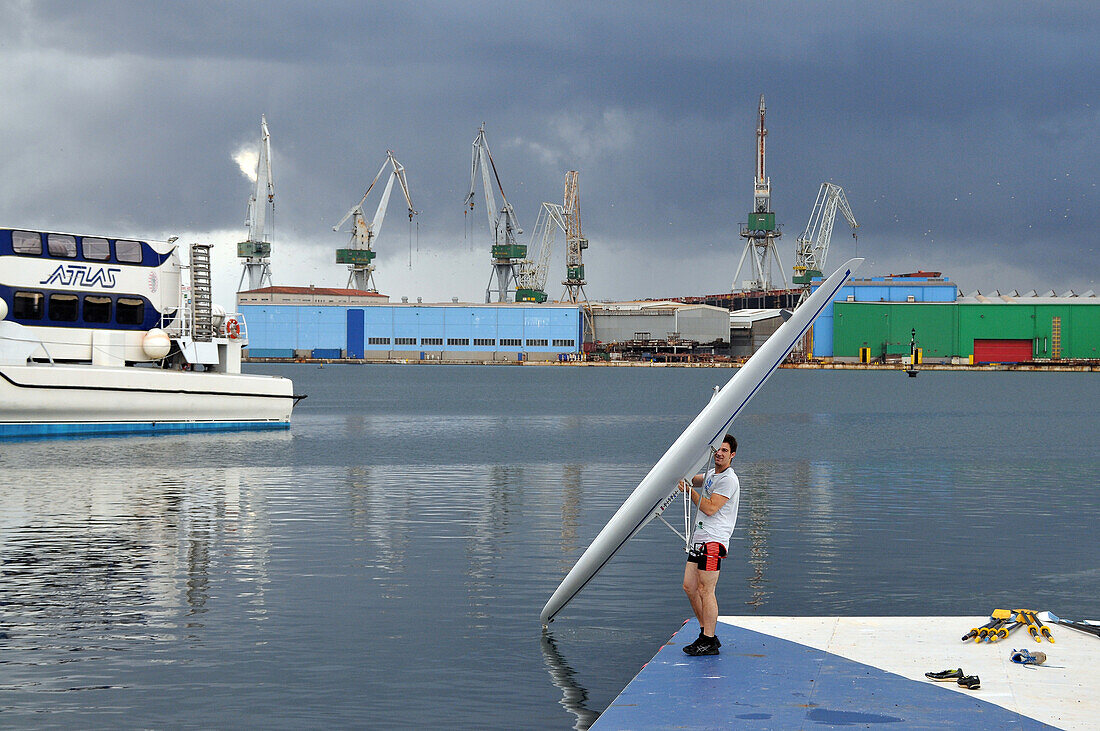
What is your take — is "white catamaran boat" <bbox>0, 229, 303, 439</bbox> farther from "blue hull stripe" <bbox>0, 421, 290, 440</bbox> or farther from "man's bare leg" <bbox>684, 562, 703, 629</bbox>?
"man's bare leg" <bbox>684, 562, 703, 629</bbox>

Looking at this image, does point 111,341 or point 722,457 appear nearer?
point 722,457

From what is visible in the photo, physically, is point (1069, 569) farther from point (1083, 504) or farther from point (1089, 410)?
point (1089, 410)

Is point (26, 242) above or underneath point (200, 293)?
above

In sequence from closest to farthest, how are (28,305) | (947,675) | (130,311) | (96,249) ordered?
(947,675) < (28,305) < (96,249) < (130,311)

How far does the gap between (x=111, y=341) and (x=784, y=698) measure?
1726 inches

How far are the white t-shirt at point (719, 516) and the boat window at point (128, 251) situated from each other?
43.1 metres

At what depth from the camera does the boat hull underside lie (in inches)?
1827

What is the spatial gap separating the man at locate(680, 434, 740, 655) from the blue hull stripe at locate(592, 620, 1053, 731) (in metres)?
0.40

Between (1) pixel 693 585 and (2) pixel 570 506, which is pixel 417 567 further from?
(2) pixel 570 506

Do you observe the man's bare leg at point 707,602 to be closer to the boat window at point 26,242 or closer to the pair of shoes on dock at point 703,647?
the pair of shoes on dock at point 703,647

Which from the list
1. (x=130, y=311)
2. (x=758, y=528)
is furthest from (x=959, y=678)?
(x=130, y=311)

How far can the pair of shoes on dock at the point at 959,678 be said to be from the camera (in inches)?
432

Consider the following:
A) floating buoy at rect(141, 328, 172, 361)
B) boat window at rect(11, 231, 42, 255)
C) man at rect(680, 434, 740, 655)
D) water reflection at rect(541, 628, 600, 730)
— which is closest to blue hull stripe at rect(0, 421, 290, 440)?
floating buoy at rect(141, 328, 172, 361)

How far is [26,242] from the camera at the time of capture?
4681 centimetres
